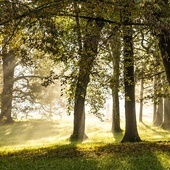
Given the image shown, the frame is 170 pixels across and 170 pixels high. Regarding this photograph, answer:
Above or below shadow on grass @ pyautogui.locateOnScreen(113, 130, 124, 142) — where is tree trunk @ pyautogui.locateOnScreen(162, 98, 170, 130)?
above

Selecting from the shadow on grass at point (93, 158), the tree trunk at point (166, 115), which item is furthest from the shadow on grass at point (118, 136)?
the shadow on grass at point (93, 158)

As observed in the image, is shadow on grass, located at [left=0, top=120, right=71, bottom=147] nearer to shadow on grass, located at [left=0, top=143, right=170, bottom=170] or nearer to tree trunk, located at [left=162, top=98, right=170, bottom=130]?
tree trunk, located at [left=162, top=98, right=170, bottom=130]

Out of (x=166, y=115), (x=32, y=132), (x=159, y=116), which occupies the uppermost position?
(x=166, y=115)

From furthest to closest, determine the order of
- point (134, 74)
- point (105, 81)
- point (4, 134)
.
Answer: point (4, 134) < point (134, 74) < point (105, 81)

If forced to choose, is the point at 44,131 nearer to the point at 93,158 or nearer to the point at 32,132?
the point at 32,132

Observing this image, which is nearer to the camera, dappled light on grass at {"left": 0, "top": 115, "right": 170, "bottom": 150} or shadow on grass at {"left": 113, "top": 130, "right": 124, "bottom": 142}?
shadow on grass at {"left": 113, "top": 130, "right": 124, "bottom": 142}

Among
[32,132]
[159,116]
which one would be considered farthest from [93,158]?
[159,116]

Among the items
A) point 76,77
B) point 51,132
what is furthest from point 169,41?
point 51,132

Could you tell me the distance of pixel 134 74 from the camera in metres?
20.8

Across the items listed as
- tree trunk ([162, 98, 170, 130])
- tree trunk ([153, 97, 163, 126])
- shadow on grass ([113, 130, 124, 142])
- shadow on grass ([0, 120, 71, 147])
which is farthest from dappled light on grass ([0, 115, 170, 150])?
tree trunk ([153, 97, 163, 126])

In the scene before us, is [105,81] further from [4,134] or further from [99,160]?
[4,134]

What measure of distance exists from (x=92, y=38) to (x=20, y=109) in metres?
33.5

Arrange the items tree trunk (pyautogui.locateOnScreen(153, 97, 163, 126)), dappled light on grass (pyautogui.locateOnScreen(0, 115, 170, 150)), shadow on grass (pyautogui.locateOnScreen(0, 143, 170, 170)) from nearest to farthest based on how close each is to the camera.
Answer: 1. shadow on grass (pyautogui.locateOnScreen(0, 143, 170, 170))
2. dappled light on grass (pyautogui.locateOnScreen(0, 115, 170, 150))
3. tree trunk (pyautogui.locateOnScreen(153, 97, 163, 126))

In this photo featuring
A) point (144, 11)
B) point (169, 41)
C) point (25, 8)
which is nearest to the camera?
point (144, 11)
